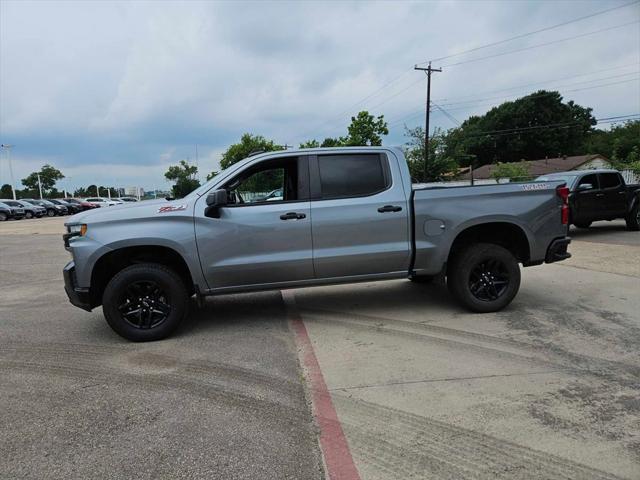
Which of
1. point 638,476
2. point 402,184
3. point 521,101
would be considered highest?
point 521,101

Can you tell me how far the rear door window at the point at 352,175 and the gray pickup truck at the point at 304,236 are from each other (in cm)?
1

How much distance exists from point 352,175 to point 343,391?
2579 millimetres

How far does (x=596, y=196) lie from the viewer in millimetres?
12453

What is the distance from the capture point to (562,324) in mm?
5301

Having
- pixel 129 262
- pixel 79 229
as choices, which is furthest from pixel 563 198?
pixel 79 229

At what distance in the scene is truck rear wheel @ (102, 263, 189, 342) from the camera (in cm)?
499

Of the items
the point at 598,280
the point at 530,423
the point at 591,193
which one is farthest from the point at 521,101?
the point at 530,423

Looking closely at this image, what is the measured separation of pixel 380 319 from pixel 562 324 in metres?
1.99

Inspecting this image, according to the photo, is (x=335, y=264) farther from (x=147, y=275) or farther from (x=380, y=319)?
(x=147, y=275)

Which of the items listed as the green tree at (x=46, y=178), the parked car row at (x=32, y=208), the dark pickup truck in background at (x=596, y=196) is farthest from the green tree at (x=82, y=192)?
the dark pickup truck in background at (x=596, y=196)

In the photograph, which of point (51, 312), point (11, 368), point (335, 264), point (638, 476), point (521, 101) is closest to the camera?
point (638, 476)

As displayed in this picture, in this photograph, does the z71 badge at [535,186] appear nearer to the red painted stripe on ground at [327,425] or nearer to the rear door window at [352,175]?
the rear door window at [352,175]

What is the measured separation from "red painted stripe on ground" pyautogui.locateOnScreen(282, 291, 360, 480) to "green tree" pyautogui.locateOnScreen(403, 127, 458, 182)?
124ft

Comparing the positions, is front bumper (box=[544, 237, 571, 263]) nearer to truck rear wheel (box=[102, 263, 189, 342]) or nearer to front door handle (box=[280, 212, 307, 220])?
front door handle (box=[280, 212, 307, 220])
